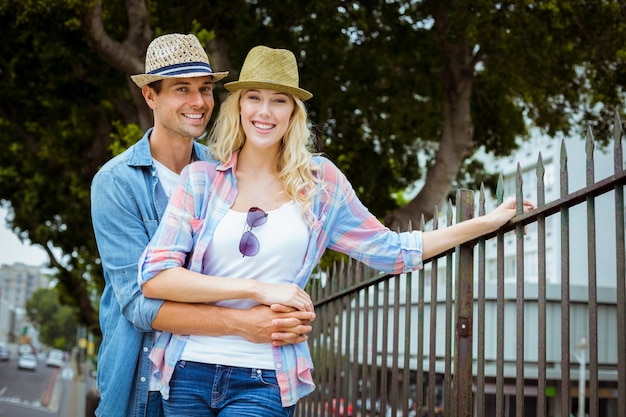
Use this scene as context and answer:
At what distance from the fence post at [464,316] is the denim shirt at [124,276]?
1.40m

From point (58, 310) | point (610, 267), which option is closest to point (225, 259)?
point (610, 267)

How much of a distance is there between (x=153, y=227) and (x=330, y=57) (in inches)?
486

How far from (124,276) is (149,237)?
219 mm

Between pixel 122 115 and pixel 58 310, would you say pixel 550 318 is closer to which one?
pixel 122 115

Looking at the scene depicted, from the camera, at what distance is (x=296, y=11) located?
46.2ft

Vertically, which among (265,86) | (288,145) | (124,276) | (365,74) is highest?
(365,74)

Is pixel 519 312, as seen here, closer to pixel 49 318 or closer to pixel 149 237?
pixel 149 237

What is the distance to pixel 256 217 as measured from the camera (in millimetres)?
3158

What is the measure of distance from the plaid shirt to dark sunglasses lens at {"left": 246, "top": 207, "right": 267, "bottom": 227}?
113mm

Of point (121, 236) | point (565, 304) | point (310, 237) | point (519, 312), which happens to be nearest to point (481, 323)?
point (519, 312)

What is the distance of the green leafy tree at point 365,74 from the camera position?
511 inches

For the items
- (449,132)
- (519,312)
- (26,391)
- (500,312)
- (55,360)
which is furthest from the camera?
(55,360)

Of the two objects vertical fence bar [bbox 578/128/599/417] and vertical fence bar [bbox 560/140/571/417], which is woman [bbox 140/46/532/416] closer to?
vertical fence bar [bbox 560/140/571/417]

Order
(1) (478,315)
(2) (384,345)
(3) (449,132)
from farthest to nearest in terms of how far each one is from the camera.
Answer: (3) (449,132), (2) (384,345), (1) (478,315)
